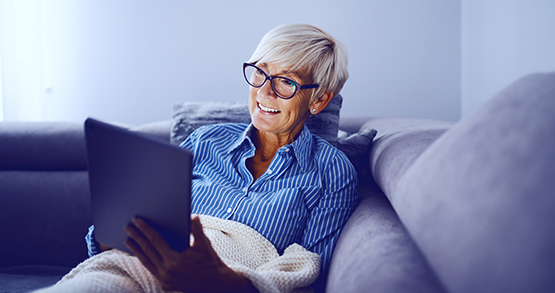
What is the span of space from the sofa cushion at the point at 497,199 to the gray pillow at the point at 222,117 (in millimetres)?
789

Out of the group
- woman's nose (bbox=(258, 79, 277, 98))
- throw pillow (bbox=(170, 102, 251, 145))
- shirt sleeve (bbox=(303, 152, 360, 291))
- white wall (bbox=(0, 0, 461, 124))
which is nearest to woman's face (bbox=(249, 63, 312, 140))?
woman's nose (bbox=(258, 79, 277, 98))

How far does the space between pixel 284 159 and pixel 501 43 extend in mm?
1260

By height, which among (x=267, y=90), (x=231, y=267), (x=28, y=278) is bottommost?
(x=28, y=278)

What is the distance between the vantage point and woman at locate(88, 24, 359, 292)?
0.92 m

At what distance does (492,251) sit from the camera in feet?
1.25

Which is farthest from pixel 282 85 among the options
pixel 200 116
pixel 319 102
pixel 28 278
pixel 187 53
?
pixel 187 53

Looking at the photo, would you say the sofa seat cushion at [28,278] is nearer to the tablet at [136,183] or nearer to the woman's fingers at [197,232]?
the tablet at [136,183]

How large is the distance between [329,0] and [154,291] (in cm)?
187

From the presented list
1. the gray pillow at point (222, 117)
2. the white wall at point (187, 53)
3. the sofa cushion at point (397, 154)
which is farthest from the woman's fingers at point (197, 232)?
the white wall at point (187, 53)

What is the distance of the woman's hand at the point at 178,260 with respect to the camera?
0.59 metres

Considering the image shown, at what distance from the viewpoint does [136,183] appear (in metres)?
0.59

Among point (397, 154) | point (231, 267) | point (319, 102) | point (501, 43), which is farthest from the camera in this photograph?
point (501, 43)

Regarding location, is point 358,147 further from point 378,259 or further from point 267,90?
point 378,259


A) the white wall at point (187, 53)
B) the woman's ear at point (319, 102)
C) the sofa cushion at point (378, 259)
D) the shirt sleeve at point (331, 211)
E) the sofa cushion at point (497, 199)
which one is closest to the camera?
the sofa cushion at point (497, 199)
